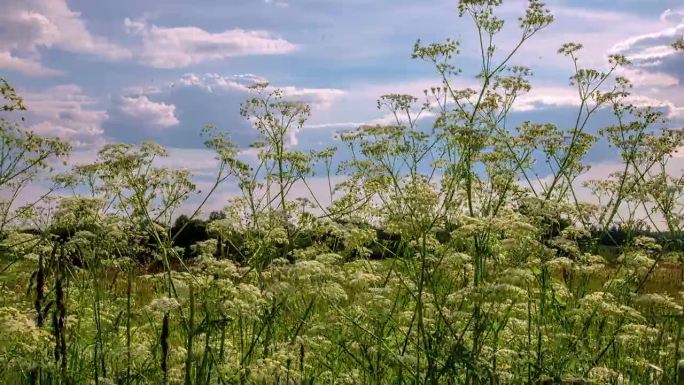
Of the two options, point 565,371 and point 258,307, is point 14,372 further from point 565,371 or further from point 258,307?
point 565,371

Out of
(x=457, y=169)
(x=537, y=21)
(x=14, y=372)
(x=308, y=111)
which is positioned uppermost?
(x=537, y=21)

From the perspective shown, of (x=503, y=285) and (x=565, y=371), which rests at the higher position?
(x=503, y=285)

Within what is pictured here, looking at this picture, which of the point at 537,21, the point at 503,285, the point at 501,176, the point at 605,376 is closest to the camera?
the point at 503,285

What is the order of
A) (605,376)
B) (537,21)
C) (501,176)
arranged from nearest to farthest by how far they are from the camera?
(605,376) → (501,176) → (537,21)

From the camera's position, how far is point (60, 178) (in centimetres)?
1059

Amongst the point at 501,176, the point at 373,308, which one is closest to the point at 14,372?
the point at 373,308

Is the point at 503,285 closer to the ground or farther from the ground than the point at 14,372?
farther from the ground

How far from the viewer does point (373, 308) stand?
6973 millimetres

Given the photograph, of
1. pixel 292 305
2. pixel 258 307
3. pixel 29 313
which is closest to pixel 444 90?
pixel 292 305

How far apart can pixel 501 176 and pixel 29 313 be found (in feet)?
16.7

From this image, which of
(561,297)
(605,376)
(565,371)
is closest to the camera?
(605,376)

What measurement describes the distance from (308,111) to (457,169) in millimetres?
2887

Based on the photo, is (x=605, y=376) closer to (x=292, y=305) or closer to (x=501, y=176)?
(x=501, y=176)

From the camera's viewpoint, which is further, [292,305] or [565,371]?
[292,305]
